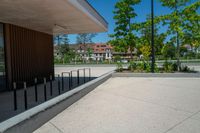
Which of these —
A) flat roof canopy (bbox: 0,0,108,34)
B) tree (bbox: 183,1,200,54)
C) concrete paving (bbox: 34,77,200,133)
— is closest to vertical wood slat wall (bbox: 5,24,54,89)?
flat roof canopy (bbox: 0,0,108,34)

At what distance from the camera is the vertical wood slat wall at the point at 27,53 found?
10445mm

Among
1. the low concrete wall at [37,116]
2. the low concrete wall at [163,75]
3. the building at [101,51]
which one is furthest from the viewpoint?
the building at [101,51]

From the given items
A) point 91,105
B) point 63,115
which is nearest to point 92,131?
point 63,115

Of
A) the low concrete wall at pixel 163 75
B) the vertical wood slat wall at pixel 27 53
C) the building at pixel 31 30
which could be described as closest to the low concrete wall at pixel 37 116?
the building at pixel 31 30

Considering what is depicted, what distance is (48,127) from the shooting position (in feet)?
17.0

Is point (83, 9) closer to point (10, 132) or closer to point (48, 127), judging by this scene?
point (48, 127)

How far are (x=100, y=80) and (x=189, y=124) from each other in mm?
7328

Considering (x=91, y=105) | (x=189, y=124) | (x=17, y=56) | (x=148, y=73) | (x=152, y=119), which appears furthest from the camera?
(x=148, y=73)

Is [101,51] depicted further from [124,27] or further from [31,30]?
[31,30]

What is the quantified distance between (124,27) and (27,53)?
35.8ft

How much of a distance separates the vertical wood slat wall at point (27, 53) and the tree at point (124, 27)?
7403 mm

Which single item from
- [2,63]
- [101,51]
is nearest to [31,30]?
[2,63]

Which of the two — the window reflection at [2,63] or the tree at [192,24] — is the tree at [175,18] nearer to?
the tree at [192,24]

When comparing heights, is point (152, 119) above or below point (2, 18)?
below
